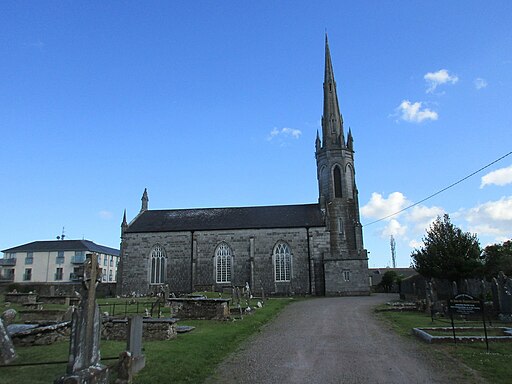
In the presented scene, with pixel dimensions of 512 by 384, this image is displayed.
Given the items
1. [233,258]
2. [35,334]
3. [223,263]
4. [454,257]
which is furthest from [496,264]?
[35,334]

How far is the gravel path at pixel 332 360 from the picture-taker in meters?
8.80

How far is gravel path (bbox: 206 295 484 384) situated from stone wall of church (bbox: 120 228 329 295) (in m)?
26.8

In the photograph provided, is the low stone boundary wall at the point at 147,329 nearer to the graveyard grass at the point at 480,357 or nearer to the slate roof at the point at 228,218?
the graveyard grass at the point at 480,357

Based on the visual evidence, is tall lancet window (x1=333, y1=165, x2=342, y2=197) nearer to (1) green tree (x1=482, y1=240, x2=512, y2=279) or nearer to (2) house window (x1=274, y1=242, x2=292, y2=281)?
(2) house window (x1=274, y1=242, x2=292, y2=281)

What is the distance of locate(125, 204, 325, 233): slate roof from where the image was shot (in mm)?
45531

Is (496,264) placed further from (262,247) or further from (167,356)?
(167,356)

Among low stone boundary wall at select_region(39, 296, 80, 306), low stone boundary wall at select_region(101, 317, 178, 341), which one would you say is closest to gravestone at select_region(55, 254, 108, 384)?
low stone boundary wall at select_region(101, 317, 178, 341)

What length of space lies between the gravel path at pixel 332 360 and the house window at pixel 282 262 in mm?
27150

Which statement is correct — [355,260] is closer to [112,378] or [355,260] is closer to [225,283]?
[225,283]

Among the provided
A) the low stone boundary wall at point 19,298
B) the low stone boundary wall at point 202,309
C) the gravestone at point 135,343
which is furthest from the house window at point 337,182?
the gravestone at point 135,343

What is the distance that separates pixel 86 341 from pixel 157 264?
39944mm

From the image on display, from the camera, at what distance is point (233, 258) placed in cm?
4484

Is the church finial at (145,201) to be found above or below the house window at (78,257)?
above

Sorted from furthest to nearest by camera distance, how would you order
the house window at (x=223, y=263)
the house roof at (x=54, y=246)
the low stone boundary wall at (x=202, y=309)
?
1. the house roof at (x=54, y=246)
2. the house window at (x=223, y=263)
3. the low stone boundary wall at (x=202, y=309)
